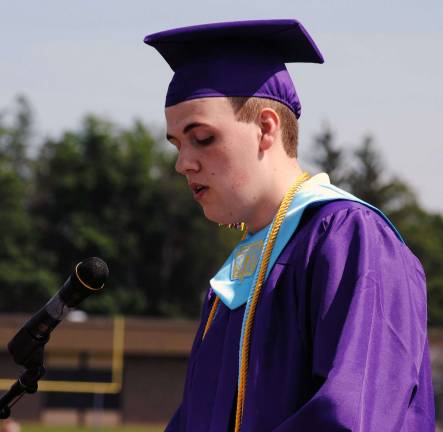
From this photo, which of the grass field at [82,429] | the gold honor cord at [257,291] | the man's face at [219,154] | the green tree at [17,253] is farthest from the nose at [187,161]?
the green tree at [17,253]

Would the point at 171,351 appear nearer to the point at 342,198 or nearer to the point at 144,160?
the point at 144,160

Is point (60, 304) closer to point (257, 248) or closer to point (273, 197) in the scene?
point (257, 248)

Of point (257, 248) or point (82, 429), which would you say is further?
point (82, 429)

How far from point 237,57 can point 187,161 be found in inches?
13.8

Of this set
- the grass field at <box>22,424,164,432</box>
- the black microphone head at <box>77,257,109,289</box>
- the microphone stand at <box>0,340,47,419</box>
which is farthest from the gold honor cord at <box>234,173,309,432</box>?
the grass field at <box>22,424,164,432</box>

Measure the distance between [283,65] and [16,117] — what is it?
237ft

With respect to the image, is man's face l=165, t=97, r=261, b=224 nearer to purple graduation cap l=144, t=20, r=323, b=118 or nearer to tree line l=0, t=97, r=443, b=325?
purple graduation cap l=144, t=20, r=323, b=118

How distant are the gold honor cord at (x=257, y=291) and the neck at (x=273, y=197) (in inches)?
0.6

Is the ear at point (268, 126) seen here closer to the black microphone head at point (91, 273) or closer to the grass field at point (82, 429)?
the black microphone head at point (91, 273)

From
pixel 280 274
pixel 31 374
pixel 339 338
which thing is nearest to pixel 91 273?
pixel 31 374

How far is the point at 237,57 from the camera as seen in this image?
10.8 feet

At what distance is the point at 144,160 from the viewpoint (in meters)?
70.3

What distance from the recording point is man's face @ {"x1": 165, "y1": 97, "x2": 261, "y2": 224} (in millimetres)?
3133

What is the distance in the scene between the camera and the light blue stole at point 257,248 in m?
3.13
